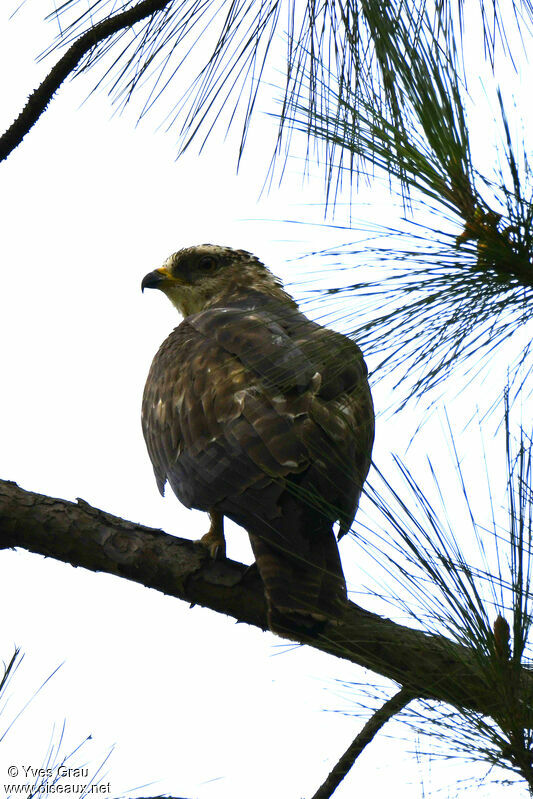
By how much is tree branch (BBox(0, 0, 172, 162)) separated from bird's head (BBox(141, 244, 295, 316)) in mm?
2802

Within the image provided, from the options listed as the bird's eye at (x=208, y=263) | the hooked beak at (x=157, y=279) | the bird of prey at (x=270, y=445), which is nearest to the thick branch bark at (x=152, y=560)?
the bird of prey at (x=270, y=445)

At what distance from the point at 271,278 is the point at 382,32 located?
3.36 m

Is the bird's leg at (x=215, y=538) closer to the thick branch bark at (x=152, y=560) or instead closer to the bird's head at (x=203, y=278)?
the thick branch bark at (x=152, y=560)

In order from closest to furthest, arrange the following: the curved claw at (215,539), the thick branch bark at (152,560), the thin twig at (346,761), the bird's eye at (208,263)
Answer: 1. the thin twig at (346,761)
2. the thick branch bark at (152,560)
3. the curved claw at (215,539)
4. the bird's eye at (208,263)

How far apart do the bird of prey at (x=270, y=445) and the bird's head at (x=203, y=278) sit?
1429mm

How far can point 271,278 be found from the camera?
21.6 ft

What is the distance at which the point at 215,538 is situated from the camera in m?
4.19

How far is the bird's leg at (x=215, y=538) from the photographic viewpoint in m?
3.98

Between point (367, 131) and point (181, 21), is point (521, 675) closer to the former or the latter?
point (367, 131)

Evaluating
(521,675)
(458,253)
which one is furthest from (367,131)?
(521,675)

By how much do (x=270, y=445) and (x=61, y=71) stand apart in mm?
1419

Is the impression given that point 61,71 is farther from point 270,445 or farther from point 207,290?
point 207,290

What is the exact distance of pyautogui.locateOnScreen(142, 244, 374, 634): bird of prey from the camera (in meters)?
3.71

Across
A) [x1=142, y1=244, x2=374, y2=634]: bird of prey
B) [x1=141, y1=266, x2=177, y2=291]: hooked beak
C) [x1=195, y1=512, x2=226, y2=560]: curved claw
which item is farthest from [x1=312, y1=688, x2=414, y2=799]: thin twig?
[x1=141, y1=266, x2=177, y2=291]: hooked beak
